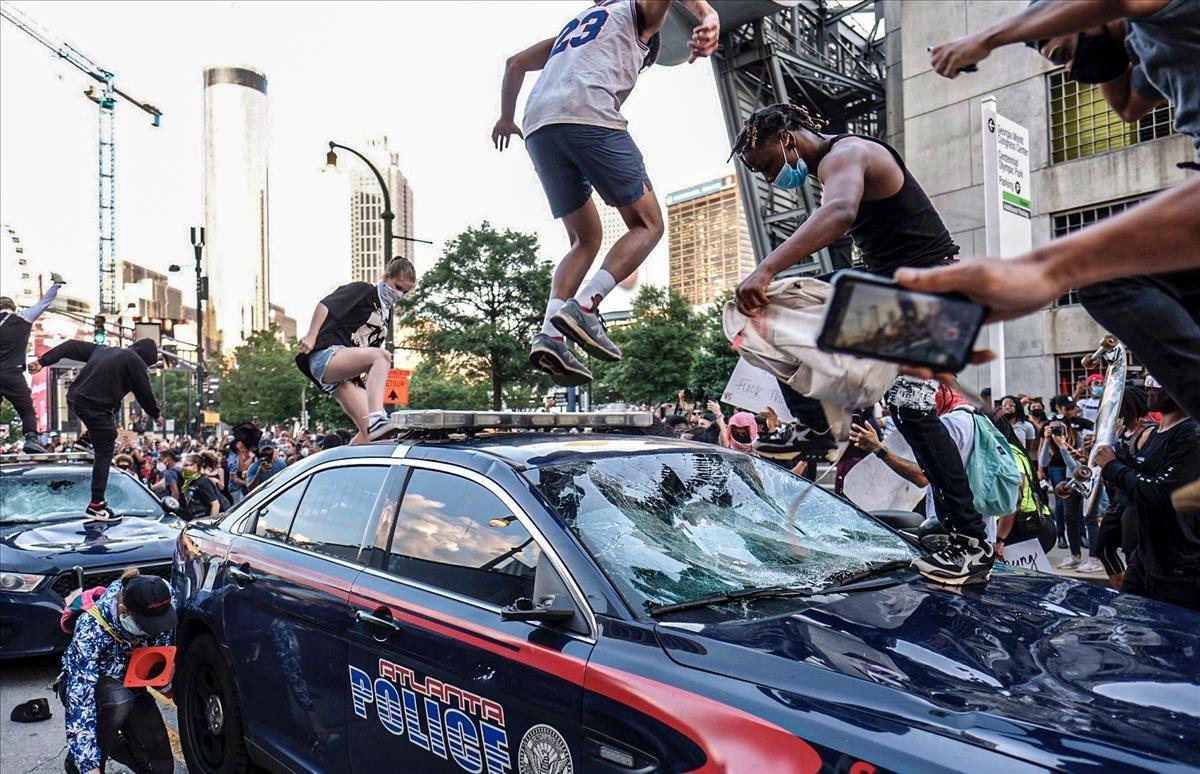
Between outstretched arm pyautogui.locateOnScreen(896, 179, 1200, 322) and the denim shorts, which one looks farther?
the denim shorts

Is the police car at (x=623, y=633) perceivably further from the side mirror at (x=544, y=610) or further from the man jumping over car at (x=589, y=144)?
the man jumping over car at (x=589, y=144)

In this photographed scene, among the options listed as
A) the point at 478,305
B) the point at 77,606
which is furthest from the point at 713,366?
the point at 77,606

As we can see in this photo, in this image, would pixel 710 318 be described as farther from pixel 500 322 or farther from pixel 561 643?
pixel 561 643

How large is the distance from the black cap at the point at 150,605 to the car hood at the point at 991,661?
3200 millimetres

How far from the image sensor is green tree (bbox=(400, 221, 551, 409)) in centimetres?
3325

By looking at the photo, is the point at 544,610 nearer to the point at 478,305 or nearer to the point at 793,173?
the point at 793,173

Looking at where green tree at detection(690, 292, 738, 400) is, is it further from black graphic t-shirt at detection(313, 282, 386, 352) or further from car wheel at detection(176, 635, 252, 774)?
car wheel at detection(176, 635, 252, 774)

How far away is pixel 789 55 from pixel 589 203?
2475 centimetres

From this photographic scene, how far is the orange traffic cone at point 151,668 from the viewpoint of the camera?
457cm

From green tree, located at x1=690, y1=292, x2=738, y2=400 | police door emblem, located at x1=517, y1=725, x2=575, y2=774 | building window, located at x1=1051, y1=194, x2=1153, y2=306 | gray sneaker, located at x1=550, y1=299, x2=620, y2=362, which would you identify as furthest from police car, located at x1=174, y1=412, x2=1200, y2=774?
green tree, located at x1=690, y1=292, x2=738, y2=400

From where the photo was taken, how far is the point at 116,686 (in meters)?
4.62

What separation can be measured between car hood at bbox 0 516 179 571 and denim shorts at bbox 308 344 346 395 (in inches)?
85.0

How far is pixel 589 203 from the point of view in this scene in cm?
400

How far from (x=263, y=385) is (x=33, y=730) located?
60120 mm
